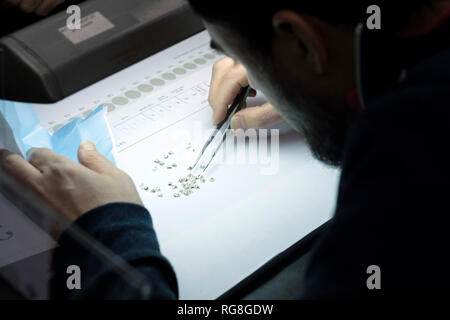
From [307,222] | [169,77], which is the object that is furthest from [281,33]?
[169,77]

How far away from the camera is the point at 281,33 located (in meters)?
0.73

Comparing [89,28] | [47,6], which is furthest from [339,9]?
[47,6]

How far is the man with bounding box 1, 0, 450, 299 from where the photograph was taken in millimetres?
623

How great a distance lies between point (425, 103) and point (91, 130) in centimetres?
67

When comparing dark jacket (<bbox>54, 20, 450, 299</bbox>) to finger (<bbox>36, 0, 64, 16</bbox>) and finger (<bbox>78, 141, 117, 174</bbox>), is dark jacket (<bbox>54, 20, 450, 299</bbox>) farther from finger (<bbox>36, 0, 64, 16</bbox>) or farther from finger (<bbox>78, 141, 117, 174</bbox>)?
finger (<bbox>36, 0, 64, 16</bbox>)

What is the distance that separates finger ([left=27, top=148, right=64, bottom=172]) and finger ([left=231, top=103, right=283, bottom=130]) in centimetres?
37

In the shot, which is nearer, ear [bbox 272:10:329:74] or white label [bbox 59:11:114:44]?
ear [bbox 272:10:329:74]

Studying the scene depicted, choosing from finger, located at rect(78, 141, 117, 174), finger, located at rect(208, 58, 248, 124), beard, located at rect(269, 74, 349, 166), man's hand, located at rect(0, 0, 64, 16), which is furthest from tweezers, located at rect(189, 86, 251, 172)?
man's hand, located at rect(0, 0, 64, 16)

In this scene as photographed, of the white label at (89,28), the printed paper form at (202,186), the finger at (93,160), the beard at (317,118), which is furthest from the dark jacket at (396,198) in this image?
the white label at (89,28)

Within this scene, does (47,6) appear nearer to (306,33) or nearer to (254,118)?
(254,118)

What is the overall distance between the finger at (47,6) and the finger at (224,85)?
35 cm

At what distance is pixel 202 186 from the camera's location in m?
1.07

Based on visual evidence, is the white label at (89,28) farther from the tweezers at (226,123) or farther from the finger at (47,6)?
the tweezers at (226,123)

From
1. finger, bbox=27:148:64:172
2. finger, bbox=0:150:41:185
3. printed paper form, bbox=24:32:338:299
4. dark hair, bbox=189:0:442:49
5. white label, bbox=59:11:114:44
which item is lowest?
printed paper form, bbox=24:32:338:299
